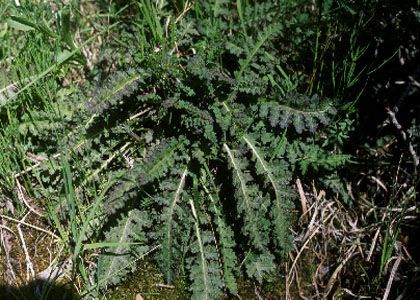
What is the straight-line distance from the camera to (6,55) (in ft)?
9.61

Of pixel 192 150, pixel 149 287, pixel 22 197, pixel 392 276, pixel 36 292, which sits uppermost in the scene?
pixel 192 150

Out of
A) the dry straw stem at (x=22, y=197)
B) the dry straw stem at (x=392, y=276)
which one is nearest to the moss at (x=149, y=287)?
the dry straw stem at (x=22, y=197)

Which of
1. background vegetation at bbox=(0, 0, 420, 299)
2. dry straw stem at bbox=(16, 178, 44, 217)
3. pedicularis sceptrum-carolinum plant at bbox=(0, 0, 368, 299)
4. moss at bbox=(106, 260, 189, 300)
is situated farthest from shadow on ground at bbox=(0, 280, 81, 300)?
dry straw stem at bbox=(16, 178, 44, 217)

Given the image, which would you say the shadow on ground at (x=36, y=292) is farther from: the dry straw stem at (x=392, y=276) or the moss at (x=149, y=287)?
the dry straw stem at (x=392, y=276)

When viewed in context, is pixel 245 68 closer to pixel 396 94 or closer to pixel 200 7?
pixel 200 7

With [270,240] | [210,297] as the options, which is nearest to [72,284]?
[210,297]

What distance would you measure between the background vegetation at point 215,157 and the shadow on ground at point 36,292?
0.01 meters

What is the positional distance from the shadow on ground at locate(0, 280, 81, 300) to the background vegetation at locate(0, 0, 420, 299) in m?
0.01

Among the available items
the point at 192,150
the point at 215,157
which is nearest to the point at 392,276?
the point at 215,157

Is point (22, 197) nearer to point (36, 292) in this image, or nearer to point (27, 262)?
point (27, 262)

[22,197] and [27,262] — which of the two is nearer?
[27,262]

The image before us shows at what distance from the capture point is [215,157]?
2557mm

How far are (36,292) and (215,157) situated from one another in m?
1.16

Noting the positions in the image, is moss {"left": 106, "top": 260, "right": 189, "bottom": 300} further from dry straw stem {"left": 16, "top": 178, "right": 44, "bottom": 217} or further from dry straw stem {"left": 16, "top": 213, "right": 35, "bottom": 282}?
dry straw stem {"left": 16, "top": 178, "right": 44, "bottom": 217}
